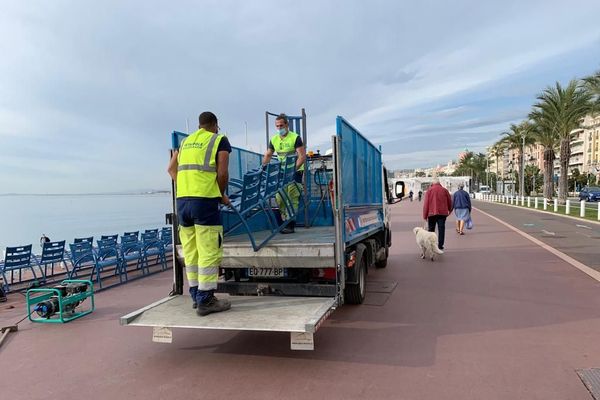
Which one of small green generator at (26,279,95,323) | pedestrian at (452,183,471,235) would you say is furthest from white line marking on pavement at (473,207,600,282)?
small green generator at (26,279,95,323)

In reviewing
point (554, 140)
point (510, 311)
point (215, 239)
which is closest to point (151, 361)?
point (215, 239)

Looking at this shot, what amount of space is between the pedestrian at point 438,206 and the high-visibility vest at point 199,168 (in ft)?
25.9

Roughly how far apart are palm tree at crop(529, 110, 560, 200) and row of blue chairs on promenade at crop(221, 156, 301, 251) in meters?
33.2

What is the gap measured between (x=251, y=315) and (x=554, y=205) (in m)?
28.6

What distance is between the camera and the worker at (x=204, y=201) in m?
4.53

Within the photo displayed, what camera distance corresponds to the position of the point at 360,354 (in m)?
4.53

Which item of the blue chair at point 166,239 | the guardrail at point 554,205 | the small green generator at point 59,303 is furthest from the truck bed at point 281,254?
the guardrail at point 554,205

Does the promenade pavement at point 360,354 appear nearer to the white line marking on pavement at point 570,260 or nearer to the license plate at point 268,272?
the license plate at point 268,272

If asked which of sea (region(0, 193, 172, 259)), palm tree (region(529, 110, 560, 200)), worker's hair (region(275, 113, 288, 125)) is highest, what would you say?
palm tree (region(529, 110, 560, 200))

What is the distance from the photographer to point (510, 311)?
6000 mm

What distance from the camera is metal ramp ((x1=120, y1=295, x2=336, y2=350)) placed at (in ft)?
13.1

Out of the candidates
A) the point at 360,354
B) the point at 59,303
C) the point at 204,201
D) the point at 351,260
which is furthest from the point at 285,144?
the point at 59,303

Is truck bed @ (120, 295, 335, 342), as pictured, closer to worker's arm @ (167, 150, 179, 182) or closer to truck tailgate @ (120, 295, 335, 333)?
truck tailgate @ (120, 295, 335, 333)

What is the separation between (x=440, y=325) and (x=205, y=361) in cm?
288
